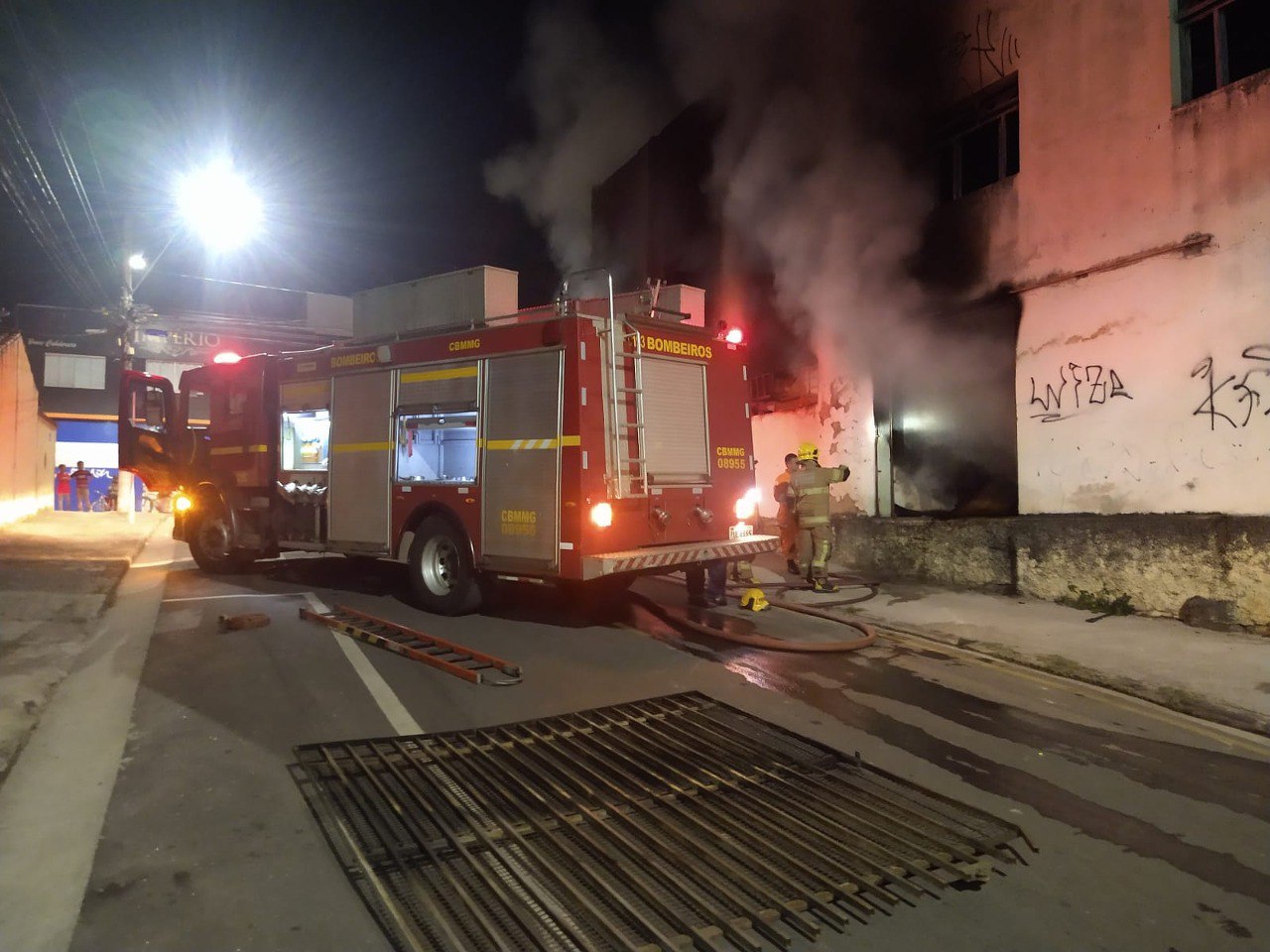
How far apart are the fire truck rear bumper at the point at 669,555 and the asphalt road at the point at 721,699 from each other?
0.61 m

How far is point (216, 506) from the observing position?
9.64 m

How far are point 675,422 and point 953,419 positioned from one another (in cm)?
451

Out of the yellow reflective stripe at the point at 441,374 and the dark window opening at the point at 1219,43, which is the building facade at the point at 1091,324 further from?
the yellow reflective stripe at the point at 441,374

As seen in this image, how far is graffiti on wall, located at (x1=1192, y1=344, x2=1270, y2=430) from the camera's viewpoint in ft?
20.8

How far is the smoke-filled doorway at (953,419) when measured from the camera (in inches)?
354

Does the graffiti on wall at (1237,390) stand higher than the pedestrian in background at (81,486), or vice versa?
the graffiti on wall at (1237,390)

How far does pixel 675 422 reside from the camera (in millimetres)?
6996

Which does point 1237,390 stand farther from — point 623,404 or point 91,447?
point 91,447

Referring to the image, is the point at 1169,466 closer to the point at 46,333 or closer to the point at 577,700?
the point at 577,700

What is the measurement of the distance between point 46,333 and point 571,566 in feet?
107

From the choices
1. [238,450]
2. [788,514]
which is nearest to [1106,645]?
[788,514]

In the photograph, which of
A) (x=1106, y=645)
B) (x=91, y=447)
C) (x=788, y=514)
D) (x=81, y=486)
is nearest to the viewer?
(x=1106, y=645)

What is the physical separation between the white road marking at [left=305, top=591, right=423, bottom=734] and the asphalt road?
0.02 metres

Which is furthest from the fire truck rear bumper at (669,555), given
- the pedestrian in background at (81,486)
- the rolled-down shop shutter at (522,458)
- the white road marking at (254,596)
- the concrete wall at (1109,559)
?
the pedestrian in background at (81,486)
